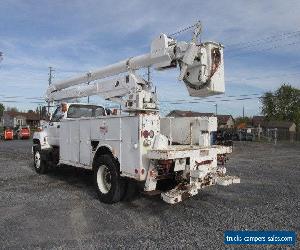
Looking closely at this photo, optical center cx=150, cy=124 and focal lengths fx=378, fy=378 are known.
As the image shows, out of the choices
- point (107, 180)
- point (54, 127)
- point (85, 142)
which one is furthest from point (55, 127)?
point (107, 180)

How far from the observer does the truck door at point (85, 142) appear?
8945mm

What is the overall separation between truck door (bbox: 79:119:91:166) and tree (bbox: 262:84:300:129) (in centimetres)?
9095

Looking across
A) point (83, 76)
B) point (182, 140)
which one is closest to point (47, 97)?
point (83, 76)

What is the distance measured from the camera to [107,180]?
8430 millimetres

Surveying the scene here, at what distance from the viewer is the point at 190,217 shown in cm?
721

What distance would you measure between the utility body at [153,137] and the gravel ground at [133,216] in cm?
48

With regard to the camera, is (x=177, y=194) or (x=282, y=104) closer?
(x=177, y=194)

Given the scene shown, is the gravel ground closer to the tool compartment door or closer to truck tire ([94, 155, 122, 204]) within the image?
truck tire ([94, 155, 122, 204])

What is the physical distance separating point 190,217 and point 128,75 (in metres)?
3.78

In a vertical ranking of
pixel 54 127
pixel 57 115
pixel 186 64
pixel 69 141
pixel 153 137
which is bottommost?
pixel 69 141

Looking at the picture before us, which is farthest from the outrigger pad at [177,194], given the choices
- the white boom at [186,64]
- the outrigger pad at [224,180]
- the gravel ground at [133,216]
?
the white boom at [186,64]

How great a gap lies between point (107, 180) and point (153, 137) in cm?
174

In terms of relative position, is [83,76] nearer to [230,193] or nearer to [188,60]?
[188,60]

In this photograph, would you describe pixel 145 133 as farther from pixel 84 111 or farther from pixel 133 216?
pixel 84 111
